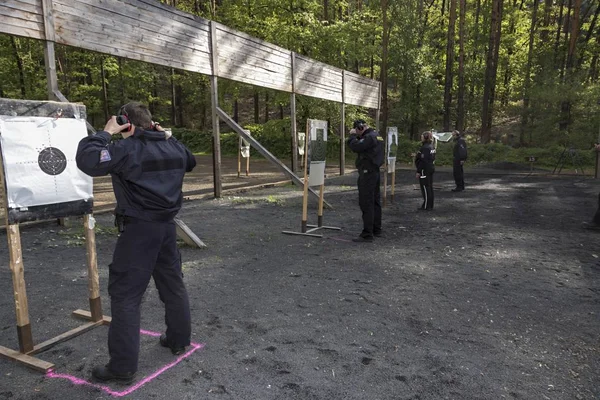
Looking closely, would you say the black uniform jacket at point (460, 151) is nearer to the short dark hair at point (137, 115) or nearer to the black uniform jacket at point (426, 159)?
the black uniform jacket at point (426, 159)

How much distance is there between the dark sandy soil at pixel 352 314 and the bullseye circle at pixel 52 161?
138 cm

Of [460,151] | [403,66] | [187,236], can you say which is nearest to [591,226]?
[460,151]

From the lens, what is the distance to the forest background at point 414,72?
20.9m

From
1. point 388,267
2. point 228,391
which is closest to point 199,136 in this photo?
point 388,267

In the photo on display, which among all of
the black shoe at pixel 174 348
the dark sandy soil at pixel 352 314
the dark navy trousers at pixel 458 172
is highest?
the dark navy trousers at pixel 458 172

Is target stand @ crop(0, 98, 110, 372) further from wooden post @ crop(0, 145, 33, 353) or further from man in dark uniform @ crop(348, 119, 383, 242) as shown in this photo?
man in dark uniform @ crop(348, 119, 383, 242)

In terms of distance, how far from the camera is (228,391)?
2.65 m

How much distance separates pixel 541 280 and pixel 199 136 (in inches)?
1112

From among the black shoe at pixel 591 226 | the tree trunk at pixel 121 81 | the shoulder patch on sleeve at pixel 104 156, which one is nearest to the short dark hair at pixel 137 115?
the shoulder patch on sleeve at pixel 104 156

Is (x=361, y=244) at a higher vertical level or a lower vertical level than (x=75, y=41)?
lower

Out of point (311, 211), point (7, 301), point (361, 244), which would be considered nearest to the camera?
point (7, 301)

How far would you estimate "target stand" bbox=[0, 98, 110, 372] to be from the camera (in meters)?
2.93

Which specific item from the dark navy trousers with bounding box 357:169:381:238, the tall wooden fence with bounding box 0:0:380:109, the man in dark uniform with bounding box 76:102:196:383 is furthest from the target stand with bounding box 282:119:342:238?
the man in dark uniform with bounding box 76:102:196:383

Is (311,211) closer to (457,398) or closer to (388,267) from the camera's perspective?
(388,267)
